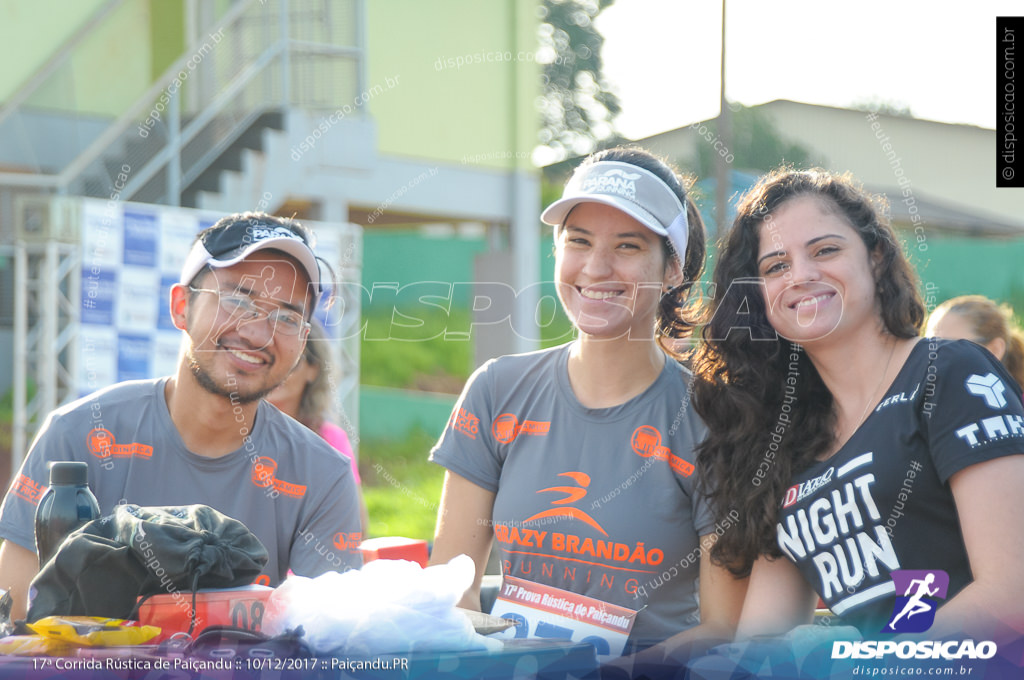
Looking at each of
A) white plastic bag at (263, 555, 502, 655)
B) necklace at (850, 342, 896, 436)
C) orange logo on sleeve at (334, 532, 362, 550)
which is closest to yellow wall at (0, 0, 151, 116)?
orange logo on sleeve at (334, 532, 362, 550)

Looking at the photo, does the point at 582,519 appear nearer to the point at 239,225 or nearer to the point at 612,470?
the point at 612,470

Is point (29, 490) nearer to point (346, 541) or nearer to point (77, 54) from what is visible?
point (346, 541)

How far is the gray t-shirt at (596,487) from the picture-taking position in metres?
1.94

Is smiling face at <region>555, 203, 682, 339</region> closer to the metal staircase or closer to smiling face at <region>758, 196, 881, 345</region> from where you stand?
smiling face at <region>758, 196, 881, 345</region>

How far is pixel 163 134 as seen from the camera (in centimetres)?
696

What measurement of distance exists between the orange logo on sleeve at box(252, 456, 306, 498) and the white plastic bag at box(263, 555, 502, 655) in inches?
24.8

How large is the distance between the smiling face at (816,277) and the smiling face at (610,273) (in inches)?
11.5

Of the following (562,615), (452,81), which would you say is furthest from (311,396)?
(452,81)

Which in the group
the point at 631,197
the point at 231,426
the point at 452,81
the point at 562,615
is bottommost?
the point at 562,615

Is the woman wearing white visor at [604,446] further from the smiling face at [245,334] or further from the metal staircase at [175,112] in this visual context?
the metal staircase at [175,112]

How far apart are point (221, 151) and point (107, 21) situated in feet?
5.65

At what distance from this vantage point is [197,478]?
2.08m

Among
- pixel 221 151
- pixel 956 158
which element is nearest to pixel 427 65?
pixel 221 151

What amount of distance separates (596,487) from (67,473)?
1.00 m
